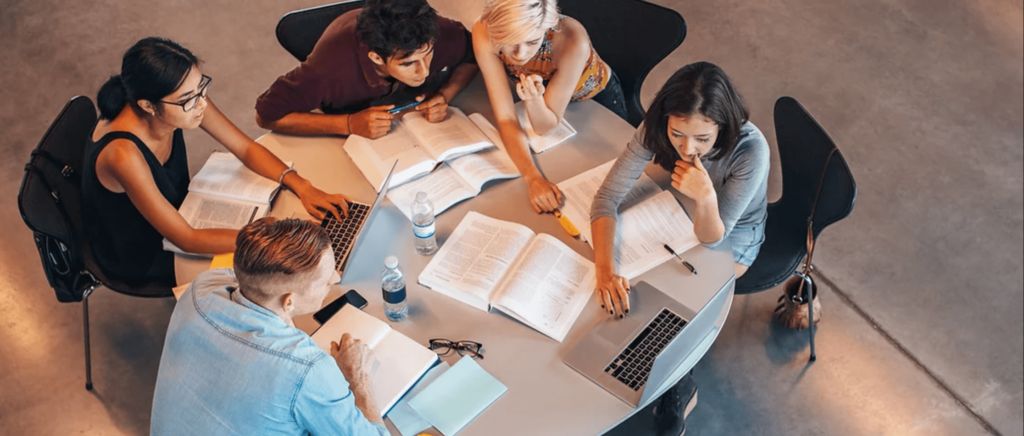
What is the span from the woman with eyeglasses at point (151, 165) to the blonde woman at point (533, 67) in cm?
61

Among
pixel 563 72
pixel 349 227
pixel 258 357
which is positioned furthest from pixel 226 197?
pixel 563 72

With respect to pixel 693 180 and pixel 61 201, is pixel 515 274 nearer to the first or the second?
pixel 693 180

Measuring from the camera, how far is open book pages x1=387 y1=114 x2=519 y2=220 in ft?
8.11

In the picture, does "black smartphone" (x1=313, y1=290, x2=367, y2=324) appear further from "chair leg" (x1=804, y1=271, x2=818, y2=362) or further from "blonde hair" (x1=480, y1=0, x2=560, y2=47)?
"chair leg" (x1=804, y1=271, x2=818, y2=362)

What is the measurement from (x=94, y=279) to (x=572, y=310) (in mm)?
1629

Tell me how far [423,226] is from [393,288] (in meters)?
0.24

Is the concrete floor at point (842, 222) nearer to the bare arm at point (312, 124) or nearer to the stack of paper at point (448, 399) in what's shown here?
the bare arm at point (312, 124)

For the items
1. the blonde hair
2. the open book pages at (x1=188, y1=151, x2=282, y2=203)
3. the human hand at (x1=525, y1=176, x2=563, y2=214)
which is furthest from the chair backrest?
the open book pages at (x1=188, y1=151, x2=282, y2=203)

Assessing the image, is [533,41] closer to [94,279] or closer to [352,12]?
[352,12]

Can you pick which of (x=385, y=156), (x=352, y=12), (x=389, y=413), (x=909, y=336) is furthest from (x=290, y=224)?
(x=909, y=336)

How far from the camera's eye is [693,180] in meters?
2.29

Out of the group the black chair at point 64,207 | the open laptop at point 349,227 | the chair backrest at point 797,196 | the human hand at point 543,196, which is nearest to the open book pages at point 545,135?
the human hand at point 543,196

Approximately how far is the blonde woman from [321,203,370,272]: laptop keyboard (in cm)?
53

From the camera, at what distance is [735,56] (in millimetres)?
4336
